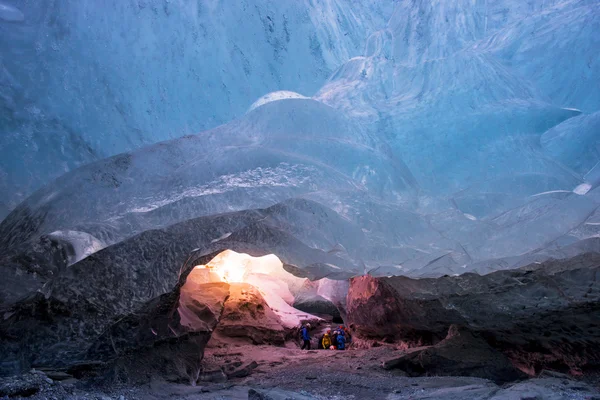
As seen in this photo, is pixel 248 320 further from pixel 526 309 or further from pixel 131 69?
pixel 131 69

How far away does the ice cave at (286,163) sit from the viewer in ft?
11.9

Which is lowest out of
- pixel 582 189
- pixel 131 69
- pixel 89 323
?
pixel 89 323

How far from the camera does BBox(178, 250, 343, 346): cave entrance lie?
23.9 ft

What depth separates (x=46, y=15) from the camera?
346cm

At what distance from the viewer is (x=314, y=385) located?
5.18 metres

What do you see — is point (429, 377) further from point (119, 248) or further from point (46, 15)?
point (46, 15)

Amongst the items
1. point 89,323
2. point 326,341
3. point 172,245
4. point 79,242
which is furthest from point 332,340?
point 79,242

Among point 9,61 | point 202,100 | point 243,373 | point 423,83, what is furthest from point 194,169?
point 243,373

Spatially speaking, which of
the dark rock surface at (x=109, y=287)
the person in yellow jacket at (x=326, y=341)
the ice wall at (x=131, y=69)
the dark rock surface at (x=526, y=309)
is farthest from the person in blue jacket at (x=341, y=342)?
the ice wall at (x=131, y=69)

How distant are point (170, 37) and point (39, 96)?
3.83 ft

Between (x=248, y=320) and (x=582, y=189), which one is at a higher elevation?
(x=582, y=189)

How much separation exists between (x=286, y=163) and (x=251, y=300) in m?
5.76

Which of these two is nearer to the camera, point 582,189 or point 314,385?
point 582,189

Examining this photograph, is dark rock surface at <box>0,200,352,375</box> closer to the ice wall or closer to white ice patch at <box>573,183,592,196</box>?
the ice wall
